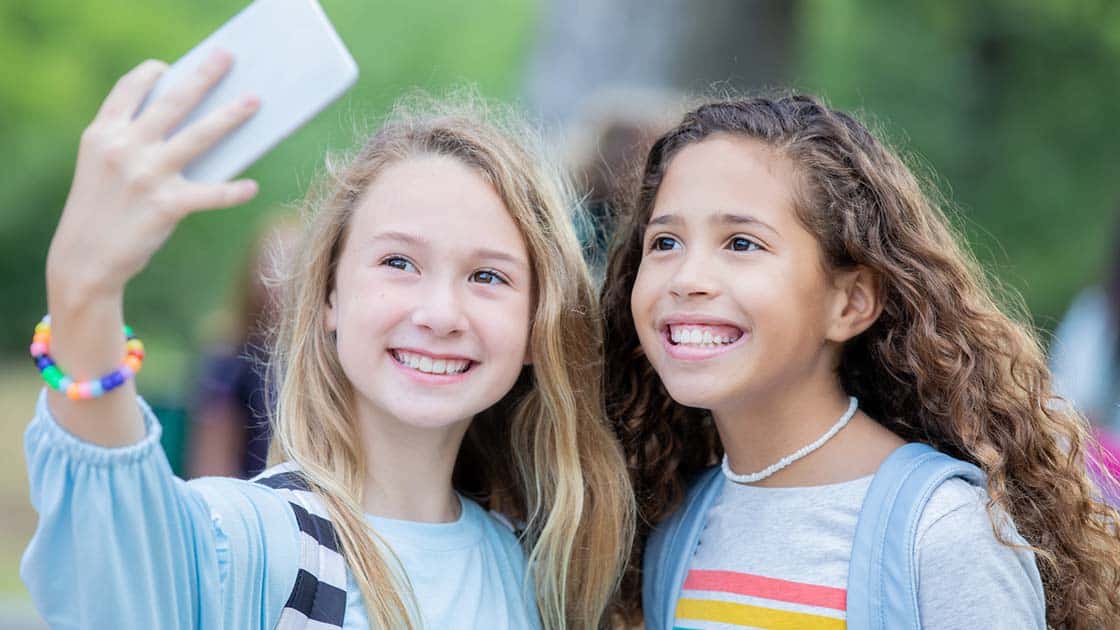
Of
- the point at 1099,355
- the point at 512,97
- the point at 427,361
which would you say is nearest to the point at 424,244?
the point at 427,361

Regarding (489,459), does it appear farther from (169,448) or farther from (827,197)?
(169,448)

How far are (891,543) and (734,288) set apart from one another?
51 cm

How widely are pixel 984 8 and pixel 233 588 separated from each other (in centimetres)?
846

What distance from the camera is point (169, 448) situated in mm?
4441

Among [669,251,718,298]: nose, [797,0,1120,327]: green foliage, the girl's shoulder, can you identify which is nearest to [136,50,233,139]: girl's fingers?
[669,251,718,298]: nose

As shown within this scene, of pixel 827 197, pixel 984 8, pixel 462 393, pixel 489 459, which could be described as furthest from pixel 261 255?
pixel 984 8

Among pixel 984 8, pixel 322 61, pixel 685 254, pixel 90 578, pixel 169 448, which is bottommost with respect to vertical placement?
pixel 169 448

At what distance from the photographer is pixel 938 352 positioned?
230 cm

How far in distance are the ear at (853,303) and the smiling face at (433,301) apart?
1.94ft

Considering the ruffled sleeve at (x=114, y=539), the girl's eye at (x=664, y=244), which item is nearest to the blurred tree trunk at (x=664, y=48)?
the girl's eye at (x=664, y=244)

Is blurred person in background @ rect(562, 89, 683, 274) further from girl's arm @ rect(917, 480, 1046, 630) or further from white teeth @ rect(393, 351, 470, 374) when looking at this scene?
girl's arm @ rect(917, 480, 1046, 630)

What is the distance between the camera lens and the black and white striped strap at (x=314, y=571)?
1892 mm

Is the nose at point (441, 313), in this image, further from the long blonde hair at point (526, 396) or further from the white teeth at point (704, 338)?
the white teeth at point (704, 338)

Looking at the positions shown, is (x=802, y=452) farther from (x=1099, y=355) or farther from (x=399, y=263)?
(x=1099, y=355)
